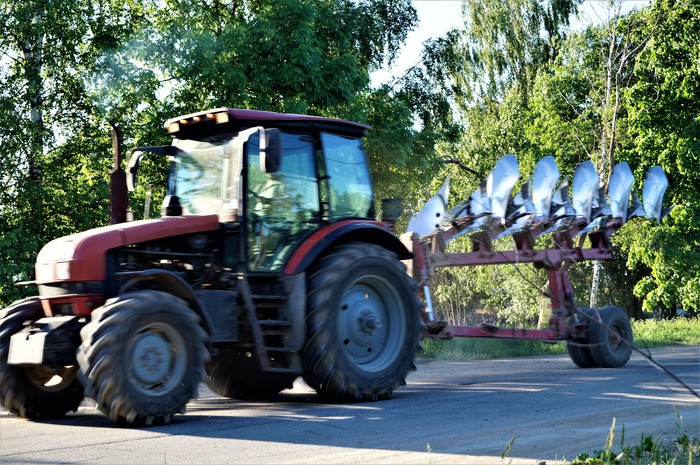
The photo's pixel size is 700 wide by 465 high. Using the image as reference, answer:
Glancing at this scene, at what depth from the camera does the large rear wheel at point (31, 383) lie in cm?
Result: 756

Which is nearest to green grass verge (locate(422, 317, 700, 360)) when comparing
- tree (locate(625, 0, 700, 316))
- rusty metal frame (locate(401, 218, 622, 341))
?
rusty metal frame (locate(401, 218, 622, 341))

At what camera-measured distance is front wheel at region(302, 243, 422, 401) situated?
8273 mm

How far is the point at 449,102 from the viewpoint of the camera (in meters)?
33.6

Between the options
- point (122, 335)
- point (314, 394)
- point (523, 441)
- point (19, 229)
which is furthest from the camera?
point (19, 229)

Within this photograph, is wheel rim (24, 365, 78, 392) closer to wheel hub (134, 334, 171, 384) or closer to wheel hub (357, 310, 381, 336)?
wheel hub (134, 334, 171, 384)

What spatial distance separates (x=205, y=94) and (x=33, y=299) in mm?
13496

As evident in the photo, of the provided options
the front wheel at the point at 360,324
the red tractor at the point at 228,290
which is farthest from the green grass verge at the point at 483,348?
the front wheel at the point at 360,324

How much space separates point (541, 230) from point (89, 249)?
6467 millimetres

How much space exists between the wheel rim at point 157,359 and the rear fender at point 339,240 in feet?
4.71

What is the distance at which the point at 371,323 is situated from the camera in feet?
29.2

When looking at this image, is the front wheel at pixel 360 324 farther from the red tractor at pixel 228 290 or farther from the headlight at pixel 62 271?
the headlight at pixel 62 271

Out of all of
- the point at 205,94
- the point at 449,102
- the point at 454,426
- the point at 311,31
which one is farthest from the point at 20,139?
the point at 449,102

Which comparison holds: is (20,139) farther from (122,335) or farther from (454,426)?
(454,426)

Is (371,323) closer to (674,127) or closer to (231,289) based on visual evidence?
(231,289)
